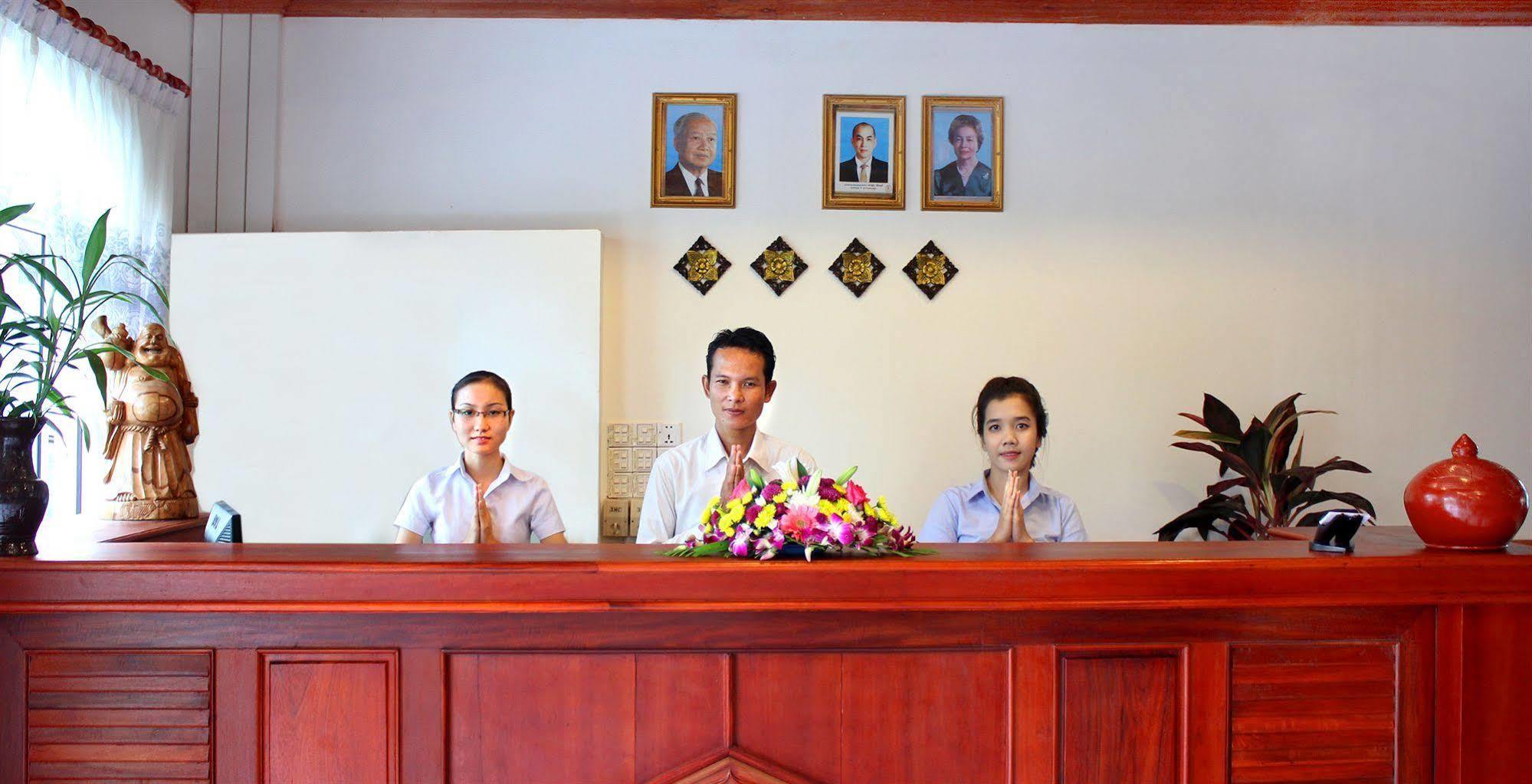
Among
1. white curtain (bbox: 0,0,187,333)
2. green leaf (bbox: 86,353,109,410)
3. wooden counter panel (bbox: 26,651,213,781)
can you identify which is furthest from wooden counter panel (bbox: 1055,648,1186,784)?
white curtain (bbox: 0,0,187,333)

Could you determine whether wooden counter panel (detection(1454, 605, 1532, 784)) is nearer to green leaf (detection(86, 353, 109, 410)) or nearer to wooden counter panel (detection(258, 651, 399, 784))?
wooden counter panel (detection(258, 651, 399, 784))

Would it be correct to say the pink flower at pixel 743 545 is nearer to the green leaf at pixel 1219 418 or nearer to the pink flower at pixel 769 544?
the pink flower at pixel 769 544

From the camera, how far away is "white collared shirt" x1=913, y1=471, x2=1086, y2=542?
2828mm

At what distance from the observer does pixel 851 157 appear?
3.75 metres

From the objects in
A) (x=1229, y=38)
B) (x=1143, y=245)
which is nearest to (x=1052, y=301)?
(x=1143, y=245)

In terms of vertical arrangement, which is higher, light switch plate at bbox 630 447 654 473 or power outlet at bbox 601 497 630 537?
light switch plate at bbox 630 447 654 473

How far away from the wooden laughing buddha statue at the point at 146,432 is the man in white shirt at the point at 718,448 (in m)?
1.12

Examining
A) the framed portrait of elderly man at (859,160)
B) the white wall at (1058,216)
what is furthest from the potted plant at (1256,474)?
the framed portrait of elderly man at (859,160)

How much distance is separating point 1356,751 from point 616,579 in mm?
1286

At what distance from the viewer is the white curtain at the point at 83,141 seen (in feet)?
9.09

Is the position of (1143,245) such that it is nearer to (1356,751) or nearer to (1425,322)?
(1425,322)

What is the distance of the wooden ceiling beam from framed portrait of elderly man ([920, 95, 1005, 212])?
0.33m

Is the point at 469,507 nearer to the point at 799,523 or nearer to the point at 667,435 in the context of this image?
the point at 667,435

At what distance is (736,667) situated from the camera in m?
1.71
